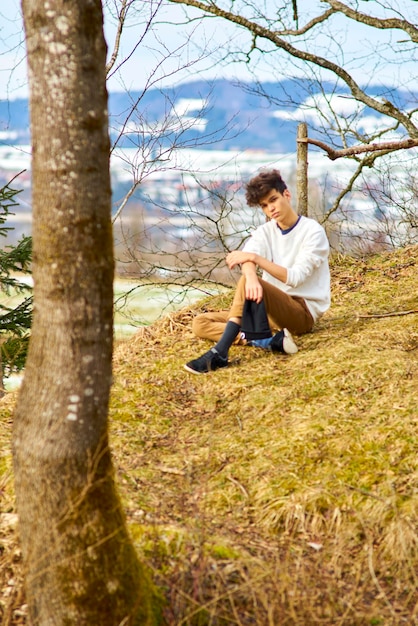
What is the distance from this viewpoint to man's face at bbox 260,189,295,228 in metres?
5.19

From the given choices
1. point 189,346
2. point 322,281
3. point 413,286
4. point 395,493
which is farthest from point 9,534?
point 413,286

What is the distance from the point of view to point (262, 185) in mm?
5082

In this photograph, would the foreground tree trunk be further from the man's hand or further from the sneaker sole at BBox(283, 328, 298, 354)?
the sneaker sole at BBox(283, 328, 298, 354)

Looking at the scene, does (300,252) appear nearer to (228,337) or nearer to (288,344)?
(288,344)

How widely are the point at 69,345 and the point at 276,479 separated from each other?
1681mm

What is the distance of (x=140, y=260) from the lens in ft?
29.2

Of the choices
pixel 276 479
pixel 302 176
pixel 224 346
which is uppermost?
pixel 302 176

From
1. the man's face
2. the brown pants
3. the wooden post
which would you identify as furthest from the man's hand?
the wooden post

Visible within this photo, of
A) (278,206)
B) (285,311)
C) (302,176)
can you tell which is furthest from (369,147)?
(285,311)

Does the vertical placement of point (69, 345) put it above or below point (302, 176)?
below

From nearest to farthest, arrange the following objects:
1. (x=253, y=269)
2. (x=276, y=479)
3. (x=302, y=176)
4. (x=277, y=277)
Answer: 1. (x=276, y=479)
2. (x=253, y=269)
3. (x=277, y=277)
4. (x=302, y=176)

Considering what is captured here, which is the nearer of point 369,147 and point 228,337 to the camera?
point 228,337

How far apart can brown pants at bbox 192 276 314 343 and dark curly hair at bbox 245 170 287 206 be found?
2.08 feet

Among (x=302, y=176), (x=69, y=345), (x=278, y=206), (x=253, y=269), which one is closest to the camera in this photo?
(x=69, y=345)
